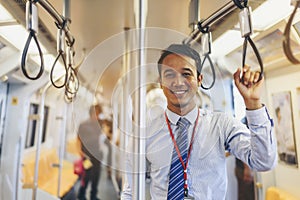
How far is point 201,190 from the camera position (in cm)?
70

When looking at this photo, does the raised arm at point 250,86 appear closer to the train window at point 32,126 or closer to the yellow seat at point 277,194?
the yellow seat at point 277,194

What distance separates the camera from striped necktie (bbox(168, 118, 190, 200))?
2.30 ft

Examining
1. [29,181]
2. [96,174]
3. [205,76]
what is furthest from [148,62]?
[96,174]

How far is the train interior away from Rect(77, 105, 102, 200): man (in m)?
0.08

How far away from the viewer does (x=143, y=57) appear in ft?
2.70

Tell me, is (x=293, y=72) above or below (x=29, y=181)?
above

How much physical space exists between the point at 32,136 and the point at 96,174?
3.52 ft

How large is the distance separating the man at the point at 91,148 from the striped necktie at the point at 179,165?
49 centimetres

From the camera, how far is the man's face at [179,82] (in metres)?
0.74

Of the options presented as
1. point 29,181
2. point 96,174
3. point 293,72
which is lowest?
point 96,174

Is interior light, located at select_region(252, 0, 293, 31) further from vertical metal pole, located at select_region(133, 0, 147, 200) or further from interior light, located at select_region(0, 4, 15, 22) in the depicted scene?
interior light, located at select_region(0, 4, 15, 22)

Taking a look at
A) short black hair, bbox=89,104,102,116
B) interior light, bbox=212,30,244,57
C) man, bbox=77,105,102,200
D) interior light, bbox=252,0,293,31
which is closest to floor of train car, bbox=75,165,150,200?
man, bbox=77,105,102,200

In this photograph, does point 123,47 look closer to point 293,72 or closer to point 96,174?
point 293,72

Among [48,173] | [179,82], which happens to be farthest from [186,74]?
[48,173]
